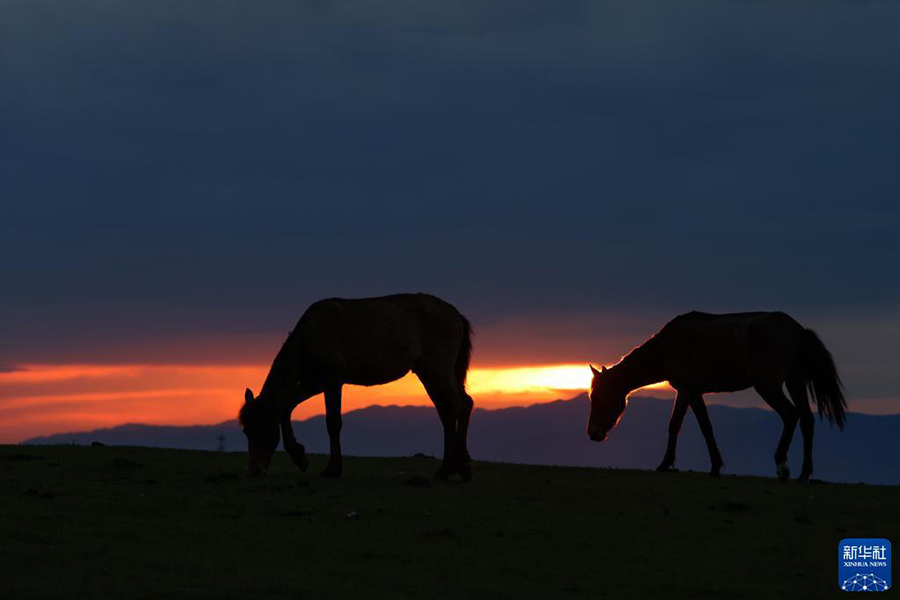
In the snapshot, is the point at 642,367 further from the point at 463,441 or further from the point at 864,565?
the point at 864,565

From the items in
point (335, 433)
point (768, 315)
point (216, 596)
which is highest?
point (768, 315)

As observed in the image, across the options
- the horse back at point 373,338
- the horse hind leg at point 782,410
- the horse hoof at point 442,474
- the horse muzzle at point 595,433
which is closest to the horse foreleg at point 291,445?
the horse back at point 373,338

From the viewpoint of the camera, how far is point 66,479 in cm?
1998

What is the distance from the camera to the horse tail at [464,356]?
22172mm

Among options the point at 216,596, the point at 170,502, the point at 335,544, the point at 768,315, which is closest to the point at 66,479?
the point at 170,502

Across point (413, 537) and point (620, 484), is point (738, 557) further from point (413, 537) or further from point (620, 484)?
point (620, 484)

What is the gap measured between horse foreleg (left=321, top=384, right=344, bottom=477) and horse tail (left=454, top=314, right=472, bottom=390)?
259cm

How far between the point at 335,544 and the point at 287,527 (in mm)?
1247

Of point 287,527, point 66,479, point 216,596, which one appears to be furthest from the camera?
point 66,479

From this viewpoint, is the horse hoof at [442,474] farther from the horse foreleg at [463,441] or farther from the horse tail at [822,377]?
the horse tail at [822,377]

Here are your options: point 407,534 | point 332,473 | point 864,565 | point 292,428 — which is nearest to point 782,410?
point 332,473

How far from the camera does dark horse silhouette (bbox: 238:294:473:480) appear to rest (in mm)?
20875

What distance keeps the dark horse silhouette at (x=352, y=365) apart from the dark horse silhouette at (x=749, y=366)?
638 cm

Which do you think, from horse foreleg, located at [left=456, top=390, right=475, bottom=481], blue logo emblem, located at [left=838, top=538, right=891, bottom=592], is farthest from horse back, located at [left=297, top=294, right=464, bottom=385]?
blue logo emblem, located at [left=838, top=538, right=891, bottom=592]
